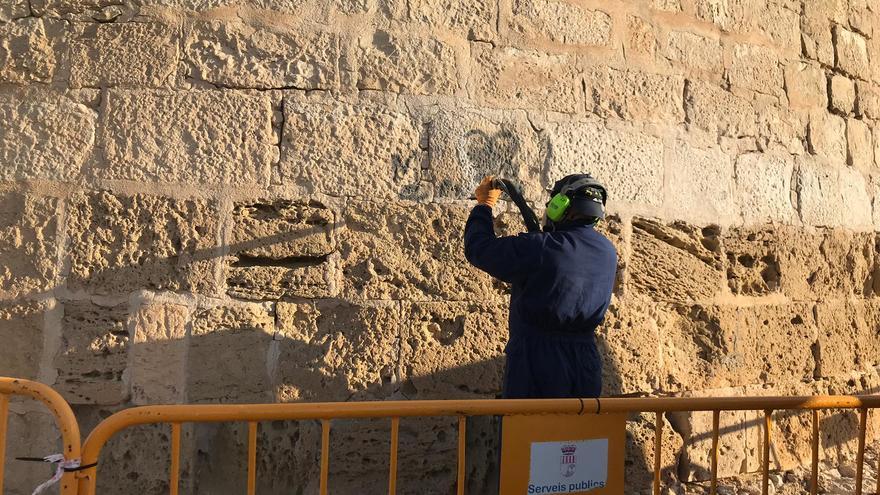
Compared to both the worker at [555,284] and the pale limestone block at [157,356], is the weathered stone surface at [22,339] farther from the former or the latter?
the worker at [555,284]

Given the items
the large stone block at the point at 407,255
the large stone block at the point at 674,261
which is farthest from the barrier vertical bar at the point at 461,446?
the large stone block at the point at 674,261

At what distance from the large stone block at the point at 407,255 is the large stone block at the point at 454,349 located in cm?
7

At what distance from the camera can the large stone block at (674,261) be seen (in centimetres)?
404

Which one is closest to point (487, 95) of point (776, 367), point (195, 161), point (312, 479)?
point (195, 161)

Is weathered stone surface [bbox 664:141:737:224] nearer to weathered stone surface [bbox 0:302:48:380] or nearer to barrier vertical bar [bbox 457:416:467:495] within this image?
barrier vertical bar [bbox 457:416:467:495]

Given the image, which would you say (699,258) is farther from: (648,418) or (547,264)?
(547,264)

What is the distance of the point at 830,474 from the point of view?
4.57 meters

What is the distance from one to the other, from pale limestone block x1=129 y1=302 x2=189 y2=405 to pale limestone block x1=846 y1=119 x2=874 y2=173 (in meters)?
4.11

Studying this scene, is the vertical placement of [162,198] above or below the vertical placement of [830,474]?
above

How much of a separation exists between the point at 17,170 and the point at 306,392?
1.55 m

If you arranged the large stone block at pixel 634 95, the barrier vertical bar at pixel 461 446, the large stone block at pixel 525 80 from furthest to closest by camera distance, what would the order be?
the large stone block at pixel 634 95, the large stone block at pixel 525 80, the barrier vertical bar at pixel 461 446

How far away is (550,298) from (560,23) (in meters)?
1.60

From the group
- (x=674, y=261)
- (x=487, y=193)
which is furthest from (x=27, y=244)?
(x=674, y=261)

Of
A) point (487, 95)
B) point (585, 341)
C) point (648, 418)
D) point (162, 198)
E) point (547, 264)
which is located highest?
point (487, 95)
